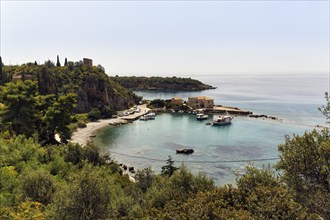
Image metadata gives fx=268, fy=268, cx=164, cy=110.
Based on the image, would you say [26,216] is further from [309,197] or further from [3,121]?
[3,121]

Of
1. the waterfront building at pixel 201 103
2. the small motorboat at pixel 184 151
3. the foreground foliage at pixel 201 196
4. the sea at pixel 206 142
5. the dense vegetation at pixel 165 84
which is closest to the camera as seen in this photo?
the foreground foliage at pixel 201 196

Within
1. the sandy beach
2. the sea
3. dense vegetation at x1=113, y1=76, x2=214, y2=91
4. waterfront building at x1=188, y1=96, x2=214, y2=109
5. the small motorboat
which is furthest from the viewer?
dense vegetation at x1=113, y1=76, x2=214, y2=91

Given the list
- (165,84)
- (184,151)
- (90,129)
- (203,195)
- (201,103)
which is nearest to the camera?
(203,195)

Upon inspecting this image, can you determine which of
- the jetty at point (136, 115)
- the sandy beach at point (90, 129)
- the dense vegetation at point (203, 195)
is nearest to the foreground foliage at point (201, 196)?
the dense vegetation at point (203, 195)

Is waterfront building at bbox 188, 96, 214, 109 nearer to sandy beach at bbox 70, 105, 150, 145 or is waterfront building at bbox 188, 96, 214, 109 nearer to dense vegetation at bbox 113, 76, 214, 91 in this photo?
sandy beach at bbox 70, 105, 150, 145

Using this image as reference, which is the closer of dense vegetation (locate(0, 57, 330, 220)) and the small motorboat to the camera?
dense vegetation (locate(0, 57, 330, 220))

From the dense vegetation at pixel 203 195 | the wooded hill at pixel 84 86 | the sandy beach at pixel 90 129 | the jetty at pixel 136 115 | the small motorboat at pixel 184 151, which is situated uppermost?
the wooded hill at pixel 84 86

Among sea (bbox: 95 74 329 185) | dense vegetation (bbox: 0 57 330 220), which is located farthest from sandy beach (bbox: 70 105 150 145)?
dense vegetation (bbox: 0 57 330 220)

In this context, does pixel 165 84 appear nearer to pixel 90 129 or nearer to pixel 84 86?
pixel 84 86

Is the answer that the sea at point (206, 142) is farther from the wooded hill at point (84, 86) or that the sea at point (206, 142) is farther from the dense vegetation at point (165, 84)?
the dense vegetation at point (165, 84)

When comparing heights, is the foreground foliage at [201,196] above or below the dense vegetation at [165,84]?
A: below

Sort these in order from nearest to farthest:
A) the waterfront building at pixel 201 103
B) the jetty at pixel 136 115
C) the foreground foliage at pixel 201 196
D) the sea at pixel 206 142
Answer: the foreground foliage at pixel 201 196 < the sea at pixel 206 142 < the jetty at pixel 136 115 < the waterfront building at pixel 201 103

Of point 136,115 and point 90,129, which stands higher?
point 136,115

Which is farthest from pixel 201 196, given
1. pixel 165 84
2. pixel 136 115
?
pixel 165 84
